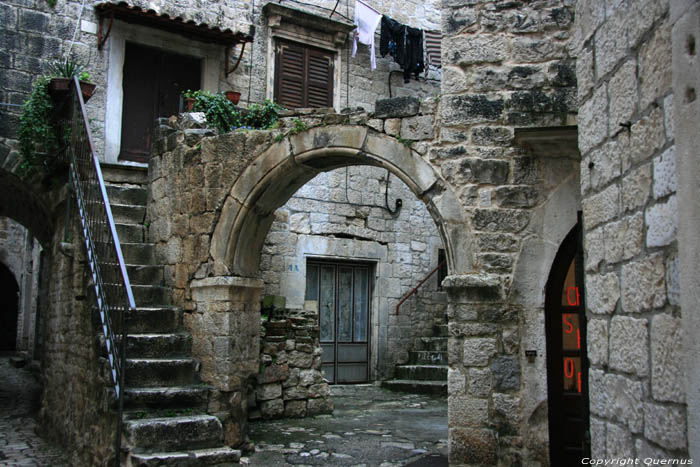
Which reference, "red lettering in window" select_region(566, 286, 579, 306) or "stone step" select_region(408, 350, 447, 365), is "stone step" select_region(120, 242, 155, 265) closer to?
"red lettering in window" select_region(566, 286, 579, 306)

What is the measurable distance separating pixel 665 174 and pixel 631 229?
11.1 inches

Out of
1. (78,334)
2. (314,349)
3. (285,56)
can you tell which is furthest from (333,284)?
(78,334)

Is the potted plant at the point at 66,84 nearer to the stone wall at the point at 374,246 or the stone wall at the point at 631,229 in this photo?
the stone wall at the point at 374,246

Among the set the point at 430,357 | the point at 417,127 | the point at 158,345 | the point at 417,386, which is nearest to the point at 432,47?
the point at 430,357

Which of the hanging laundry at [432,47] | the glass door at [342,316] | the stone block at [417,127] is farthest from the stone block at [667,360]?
the hanging laundry at [432,47]

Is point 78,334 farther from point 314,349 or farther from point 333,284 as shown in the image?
point 333,284

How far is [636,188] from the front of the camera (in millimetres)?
2309

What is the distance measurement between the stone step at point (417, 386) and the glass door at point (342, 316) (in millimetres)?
566

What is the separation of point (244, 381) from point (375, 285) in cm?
474

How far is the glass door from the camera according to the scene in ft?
33.2

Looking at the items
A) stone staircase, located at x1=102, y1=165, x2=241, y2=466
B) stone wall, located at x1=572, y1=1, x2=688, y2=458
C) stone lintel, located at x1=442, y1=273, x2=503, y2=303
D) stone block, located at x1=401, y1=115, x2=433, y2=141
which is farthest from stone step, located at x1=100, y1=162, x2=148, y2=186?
stone wall, located at x1=572, y1=1, x2=688, y2=458

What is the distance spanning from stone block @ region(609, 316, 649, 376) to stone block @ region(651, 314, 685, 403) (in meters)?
0.06

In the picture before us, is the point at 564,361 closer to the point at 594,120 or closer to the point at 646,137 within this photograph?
the point at 594,120

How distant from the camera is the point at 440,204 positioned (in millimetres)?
5098
